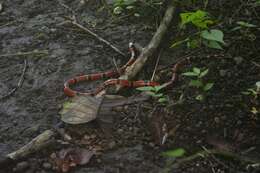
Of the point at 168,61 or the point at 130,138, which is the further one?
the point at 168,61

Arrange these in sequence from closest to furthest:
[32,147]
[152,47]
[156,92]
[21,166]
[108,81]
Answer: [21,166], [32,147], [156,92], [108,81], [152,47]

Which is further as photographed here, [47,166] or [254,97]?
[254,97]

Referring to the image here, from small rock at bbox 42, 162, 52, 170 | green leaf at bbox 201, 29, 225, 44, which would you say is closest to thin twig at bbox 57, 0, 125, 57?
green leaf at bbox 201, 29, 225, 44

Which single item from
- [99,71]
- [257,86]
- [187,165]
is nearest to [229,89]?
[257,86]

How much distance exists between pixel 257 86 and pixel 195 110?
581 millimetres

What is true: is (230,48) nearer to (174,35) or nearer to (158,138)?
(174,35)

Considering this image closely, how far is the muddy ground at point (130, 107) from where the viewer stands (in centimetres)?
367

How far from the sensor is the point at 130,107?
423cm

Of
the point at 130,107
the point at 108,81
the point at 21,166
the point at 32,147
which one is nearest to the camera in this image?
the point at 21,166

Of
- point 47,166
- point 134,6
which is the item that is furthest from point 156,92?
point 134,6

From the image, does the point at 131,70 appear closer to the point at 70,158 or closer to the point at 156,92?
the point at 156,92

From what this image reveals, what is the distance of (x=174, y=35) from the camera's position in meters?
5.01

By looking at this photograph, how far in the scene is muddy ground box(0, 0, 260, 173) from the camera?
367 centimetres

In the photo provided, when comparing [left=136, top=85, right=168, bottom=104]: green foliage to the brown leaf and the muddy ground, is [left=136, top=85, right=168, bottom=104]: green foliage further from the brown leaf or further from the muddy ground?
the brown leaf
